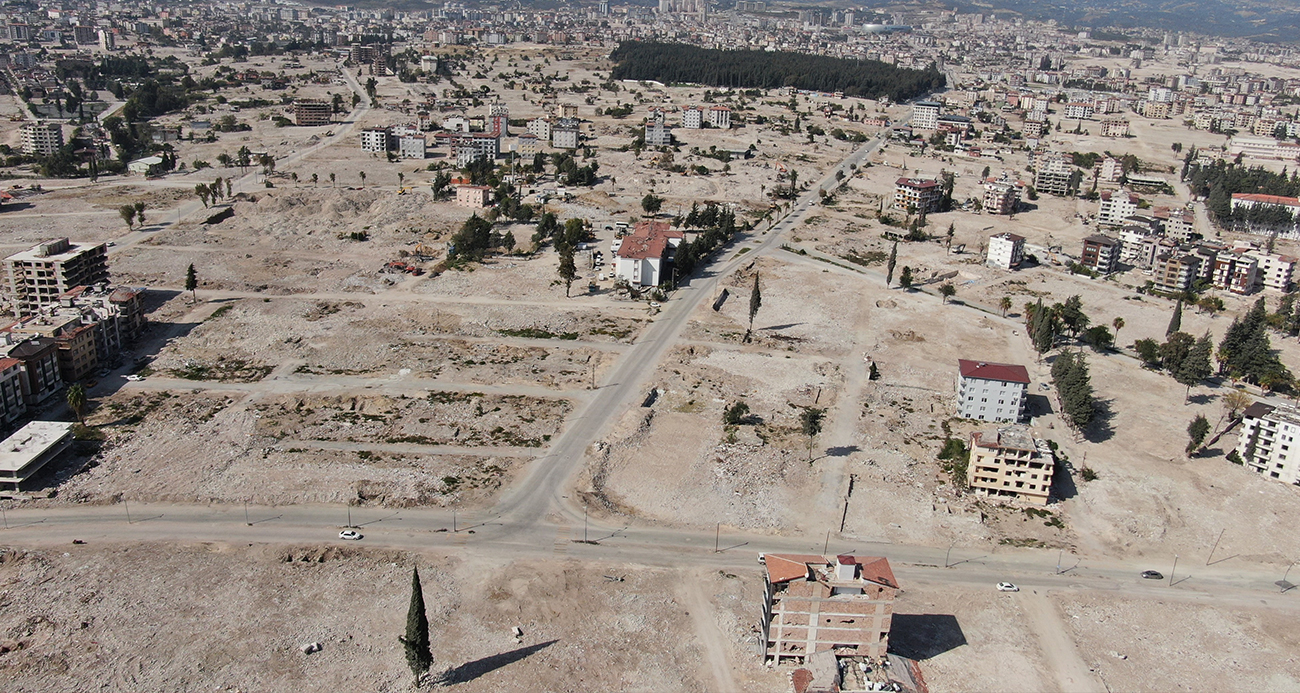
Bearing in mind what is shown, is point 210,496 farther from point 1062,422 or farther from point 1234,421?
point 1234,421

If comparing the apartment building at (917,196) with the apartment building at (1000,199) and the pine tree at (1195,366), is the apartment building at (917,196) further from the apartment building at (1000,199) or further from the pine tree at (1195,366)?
the pine tree at (1195,366)

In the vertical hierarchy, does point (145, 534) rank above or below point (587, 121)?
below

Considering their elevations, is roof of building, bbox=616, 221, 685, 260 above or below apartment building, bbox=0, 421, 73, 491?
above

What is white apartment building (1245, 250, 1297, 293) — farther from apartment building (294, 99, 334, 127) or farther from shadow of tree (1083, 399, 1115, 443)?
apartment building (294, 99, 334, 127)

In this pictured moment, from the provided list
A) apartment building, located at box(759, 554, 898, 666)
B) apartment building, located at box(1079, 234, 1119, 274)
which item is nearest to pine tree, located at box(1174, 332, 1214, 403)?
apartment building, located at box(1079, 234, 1119, 274)

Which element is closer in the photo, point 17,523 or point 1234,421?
point 17,523

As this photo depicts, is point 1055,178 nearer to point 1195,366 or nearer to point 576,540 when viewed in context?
point 1195,366

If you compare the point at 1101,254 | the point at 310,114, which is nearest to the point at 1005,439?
the point at 1101,254

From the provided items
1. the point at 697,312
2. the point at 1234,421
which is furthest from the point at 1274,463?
the point at 697,312
